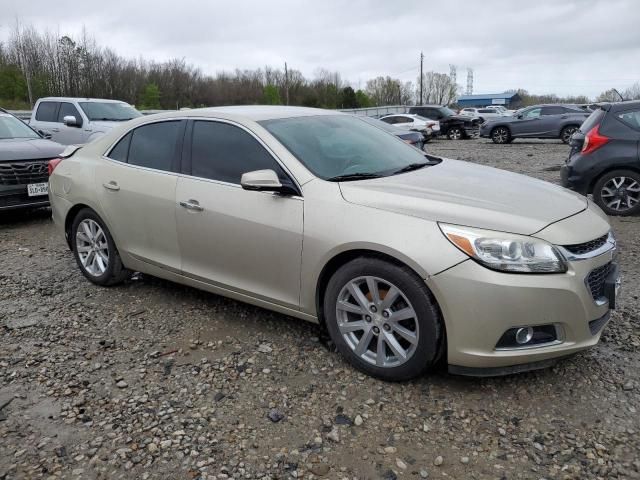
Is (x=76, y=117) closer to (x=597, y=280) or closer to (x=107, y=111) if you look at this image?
(x=107, y=111)

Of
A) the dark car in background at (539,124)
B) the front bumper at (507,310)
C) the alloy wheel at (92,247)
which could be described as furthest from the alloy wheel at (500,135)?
the front bumper at (507,310)

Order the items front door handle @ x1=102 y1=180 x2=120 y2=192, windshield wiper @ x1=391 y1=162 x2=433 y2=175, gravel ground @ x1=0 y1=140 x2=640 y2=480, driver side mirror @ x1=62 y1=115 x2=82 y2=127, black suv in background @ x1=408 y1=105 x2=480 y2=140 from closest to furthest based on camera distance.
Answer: gravel ground @ x1=0 y1=140 x2=640 y2=480
windshield wiper @ x1=391 y1=162 x2=433 y2=175
front door handle @ x1=102 y1=180 x2=120 y2=192
driver side mirror @ x1=62 y1=115 x2=82 y2=127
black suv in background @ x1=408 y1=105 x2=480 y2=140

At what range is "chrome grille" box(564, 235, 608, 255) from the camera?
280cm

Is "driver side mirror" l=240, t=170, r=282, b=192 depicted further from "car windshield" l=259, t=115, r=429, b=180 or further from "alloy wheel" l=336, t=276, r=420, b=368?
"alloy wheel" l=336, t=276, r=420, b=368

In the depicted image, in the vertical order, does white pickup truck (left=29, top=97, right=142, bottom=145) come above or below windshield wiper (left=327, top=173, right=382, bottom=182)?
above

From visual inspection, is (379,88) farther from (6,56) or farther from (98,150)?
(98,150)

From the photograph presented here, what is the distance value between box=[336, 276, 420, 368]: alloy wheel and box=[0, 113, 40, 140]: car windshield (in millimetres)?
7151

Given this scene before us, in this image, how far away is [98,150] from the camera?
4629mm

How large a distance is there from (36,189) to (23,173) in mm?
262

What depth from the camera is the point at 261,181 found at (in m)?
3.27

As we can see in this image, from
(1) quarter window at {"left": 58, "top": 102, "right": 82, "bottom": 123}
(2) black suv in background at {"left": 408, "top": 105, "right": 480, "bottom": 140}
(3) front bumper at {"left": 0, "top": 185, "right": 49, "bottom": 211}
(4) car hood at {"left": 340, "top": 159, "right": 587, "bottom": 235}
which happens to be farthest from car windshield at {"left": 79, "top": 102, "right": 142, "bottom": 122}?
(2) black suv in background at {"left": 408, "top": 105, "right": 480, "bottom": 140}

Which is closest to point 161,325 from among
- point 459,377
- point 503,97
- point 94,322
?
point 94,322

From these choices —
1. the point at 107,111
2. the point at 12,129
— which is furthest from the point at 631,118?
the point at 107,111

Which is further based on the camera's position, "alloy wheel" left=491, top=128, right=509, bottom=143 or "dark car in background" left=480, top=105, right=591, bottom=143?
"alloy wheel" left=491, top=128, right=509, bottom=143
